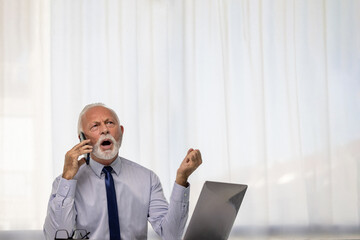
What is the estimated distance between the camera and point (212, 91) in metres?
3.34

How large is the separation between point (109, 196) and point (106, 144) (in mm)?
210

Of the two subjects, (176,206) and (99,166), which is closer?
(176,206)

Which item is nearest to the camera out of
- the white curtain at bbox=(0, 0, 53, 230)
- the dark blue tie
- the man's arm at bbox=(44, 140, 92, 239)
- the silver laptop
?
the silver laptop

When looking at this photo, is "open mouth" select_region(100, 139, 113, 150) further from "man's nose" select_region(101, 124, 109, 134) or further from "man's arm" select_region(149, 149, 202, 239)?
"man's arm" select_region(149, 149, 202, 239)

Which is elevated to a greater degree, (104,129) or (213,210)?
(104,129)

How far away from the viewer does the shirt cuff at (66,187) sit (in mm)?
1946

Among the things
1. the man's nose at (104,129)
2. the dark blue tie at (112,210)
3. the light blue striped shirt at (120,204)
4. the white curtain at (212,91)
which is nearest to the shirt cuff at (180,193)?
the light blue striped shirt at (120,204)

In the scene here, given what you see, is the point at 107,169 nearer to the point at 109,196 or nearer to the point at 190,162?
the point at 109,196

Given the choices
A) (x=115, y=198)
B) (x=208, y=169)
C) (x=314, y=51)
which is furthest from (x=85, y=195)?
(x=314, y=51)

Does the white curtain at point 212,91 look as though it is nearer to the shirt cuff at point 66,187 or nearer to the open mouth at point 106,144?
the open mouth at point 106,144

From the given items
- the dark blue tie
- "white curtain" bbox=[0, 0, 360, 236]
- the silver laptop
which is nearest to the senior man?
the dark blue tie

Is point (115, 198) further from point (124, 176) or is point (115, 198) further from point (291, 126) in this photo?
point (291, 126)

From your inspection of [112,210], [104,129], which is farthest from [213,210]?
[104,129]

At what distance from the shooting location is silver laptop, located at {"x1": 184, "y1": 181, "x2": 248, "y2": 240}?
1759 mm
